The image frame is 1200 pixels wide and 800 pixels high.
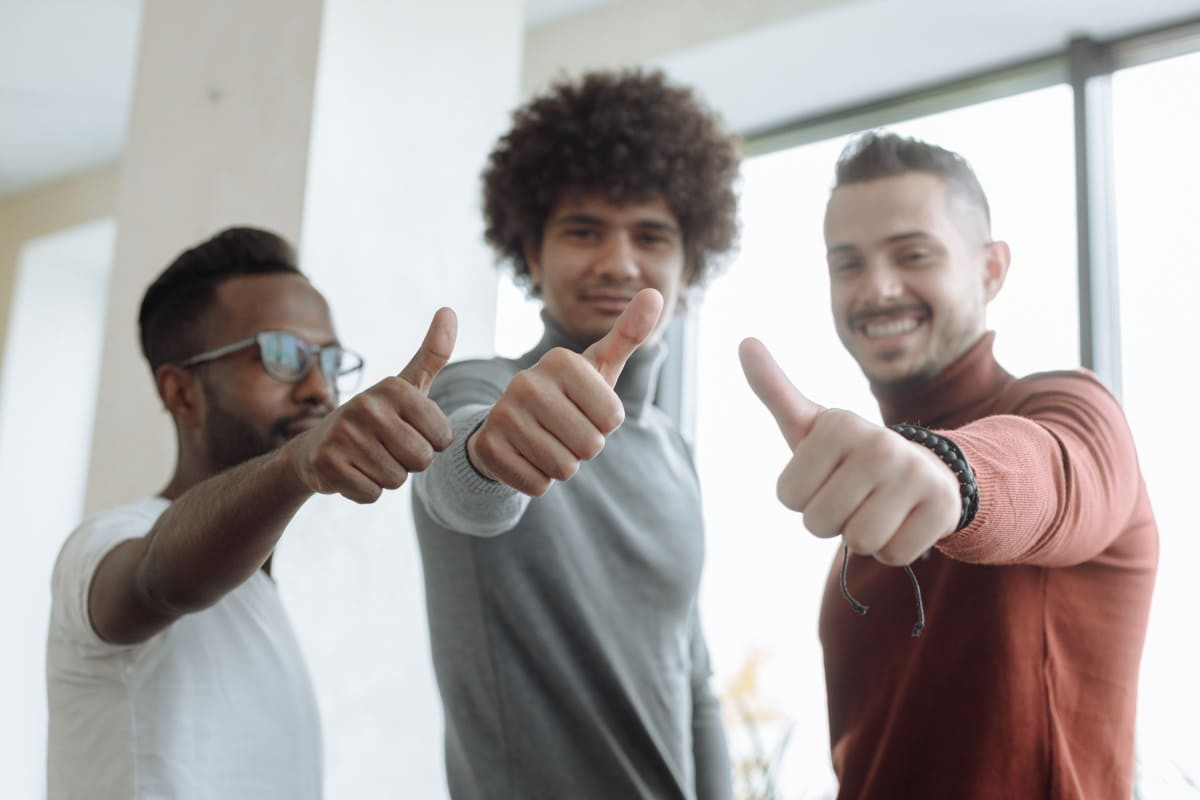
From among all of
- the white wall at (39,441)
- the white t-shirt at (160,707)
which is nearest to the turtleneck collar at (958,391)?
the white t-shirt at (160,707)

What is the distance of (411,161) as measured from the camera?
2342 mm

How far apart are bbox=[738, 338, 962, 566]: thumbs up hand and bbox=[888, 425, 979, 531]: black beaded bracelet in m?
0.03

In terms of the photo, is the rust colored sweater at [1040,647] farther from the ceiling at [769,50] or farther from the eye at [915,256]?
the ceiling at [769,50]

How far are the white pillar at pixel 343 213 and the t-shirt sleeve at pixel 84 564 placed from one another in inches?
28.7

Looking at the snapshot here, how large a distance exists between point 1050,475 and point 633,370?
0.83 meters

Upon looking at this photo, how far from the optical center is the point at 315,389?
1445mm

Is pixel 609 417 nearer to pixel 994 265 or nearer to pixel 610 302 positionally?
pixel 994 265

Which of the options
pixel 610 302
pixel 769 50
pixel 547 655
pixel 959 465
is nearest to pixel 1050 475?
pixel 959 465

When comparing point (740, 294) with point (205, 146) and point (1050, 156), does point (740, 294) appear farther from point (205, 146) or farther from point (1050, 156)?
point (205, 146)

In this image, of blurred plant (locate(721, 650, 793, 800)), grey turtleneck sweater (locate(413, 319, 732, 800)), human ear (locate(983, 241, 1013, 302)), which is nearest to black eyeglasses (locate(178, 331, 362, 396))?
grey turtleneck sweater (locate(413, 319, 732, 800))

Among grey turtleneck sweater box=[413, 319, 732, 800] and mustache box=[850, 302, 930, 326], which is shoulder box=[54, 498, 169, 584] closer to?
grey turtleneck sweater box=[413, 319, 732, 800]

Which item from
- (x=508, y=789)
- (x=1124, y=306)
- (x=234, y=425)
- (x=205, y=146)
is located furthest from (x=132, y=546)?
(x=1124, y=306)

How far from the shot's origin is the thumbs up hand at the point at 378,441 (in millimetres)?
853

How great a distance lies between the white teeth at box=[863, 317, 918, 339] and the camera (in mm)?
1218
